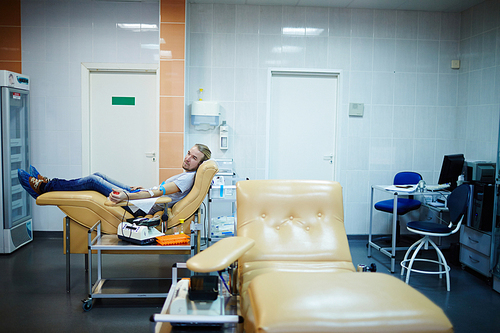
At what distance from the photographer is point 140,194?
9.52ft

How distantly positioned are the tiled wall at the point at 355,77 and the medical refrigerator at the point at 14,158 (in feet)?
6.16

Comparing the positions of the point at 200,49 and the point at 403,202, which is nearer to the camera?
the point at 403,202

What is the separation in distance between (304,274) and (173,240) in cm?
129

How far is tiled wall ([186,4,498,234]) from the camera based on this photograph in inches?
172

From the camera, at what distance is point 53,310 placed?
103 inches

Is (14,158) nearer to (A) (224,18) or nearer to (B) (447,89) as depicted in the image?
(A) (224,18)

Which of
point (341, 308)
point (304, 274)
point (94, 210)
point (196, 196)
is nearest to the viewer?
point (341, 308)

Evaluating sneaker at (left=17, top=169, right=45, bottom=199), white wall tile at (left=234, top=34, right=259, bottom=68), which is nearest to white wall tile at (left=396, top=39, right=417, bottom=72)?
white wall tile at (left=234, top=34, right=259, bottom=68)

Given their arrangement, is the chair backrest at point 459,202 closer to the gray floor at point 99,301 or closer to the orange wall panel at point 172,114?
the gray floor at point 99,301

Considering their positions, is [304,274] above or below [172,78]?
below

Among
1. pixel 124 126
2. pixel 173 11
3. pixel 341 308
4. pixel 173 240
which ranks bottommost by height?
pixel 173 240

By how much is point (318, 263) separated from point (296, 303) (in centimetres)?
72

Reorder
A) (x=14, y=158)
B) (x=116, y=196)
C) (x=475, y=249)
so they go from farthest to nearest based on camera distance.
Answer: (x=14, y=158) → (x=475, y=249) → (x=116, y=196)

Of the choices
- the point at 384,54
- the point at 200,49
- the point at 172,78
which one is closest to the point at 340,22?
the point at 384,54
